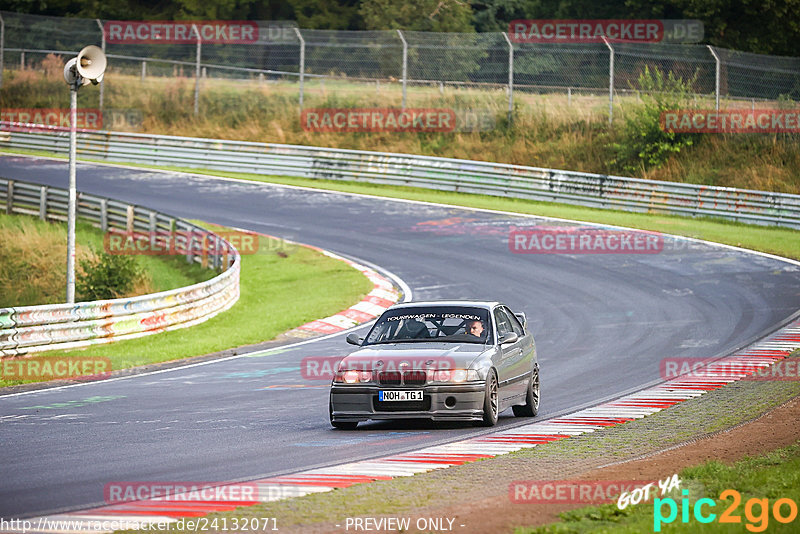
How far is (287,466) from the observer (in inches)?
380

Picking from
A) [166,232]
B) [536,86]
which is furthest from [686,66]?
[166,232]

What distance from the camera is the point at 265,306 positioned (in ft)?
78.3

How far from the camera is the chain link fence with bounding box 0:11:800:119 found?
35906 millimetres

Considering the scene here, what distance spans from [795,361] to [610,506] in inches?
388

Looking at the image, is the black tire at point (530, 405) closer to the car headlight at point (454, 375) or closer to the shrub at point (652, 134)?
the car headlight at point (454, 375)

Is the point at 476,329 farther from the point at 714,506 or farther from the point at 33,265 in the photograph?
the point at 33,265

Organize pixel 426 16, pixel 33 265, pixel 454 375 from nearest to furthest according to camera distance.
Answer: pixel 454 375 → pixel 33 265 → pixel 426 16

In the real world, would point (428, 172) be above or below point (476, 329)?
below

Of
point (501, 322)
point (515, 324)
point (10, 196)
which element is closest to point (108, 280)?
point (10, 196)

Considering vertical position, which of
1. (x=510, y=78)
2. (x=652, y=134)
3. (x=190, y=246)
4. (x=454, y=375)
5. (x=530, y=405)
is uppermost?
(x=510, y=78)

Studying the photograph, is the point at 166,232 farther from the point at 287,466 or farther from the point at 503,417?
the point at 287,466

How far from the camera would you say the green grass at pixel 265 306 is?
61.0 feet

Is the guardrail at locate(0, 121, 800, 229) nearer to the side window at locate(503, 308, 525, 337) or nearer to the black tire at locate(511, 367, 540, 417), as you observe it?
the side window at locate(503, 308, 525, 337)

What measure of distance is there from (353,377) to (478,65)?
94.9 feet
